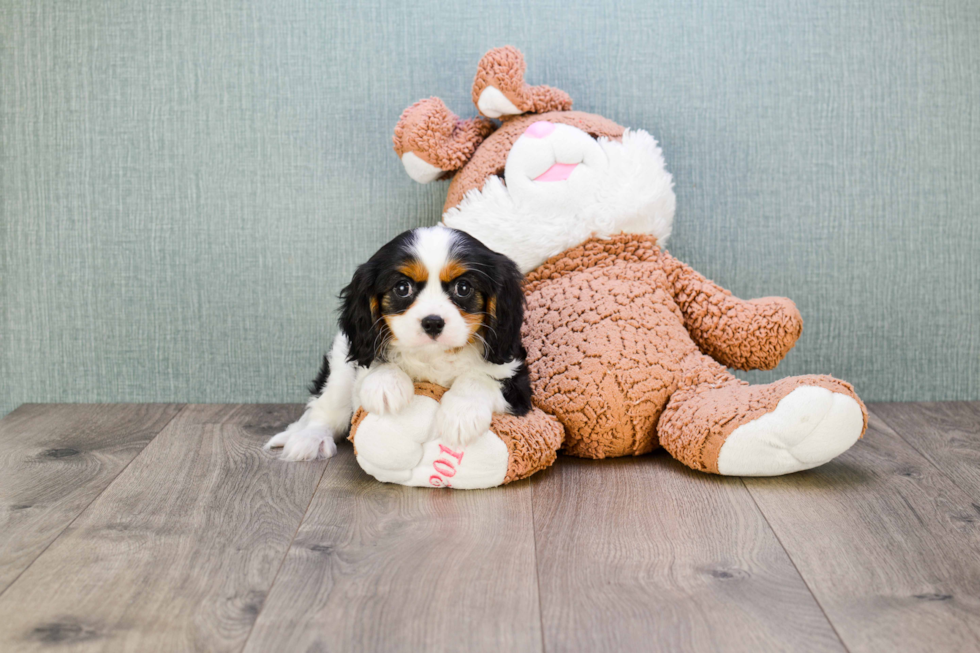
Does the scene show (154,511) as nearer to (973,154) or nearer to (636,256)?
(636,256)

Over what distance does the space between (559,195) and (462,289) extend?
46 centimetres

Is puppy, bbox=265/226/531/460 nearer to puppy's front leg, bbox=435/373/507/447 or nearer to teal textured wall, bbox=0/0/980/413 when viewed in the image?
puppy's front leg, bbox=435/373/507/447

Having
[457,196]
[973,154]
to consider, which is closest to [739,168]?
[973,154]

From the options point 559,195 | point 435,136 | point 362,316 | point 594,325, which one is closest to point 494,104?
point 435,136

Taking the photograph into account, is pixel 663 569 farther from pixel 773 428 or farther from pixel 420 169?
pixel 420 169

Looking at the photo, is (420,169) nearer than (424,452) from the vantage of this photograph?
No

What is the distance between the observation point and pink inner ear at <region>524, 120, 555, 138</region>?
6.23ft

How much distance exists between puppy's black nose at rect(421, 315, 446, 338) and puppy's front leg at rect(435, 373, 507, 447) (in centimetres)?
16

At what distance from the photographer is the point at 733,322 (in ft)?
6.24

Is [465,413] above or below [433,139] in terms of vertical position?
below

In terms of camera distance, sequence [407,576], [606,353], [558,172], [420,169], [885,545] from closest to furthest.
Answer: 1. [407,576]
2. [885,545]
3. [606,353]
4. [558,172]
5. [420,169]

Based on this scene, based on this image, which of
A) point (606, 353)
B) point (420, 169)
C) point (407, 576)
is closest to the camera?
point (407, 576)

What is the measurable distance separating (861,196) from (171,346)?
197cm

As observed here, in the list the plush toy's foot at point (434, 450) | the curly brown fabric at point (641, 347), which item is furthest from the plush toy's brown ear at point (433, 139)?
the plush toy's foot at point (434, 450)
